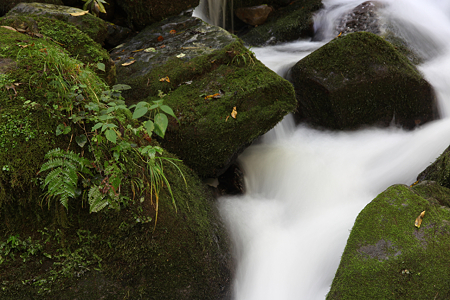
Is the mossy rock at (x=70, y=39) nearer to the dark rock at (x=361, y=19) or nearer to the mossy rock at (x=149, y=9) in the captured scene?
the mossy rock at (x=149, y=9)

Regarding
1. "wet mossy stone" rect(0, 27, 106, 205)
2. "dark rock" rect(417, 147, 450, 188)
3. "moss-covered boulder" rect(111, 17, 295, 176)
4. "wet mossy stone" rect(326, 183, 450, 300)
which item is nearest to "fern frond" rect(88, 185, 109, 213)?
"wet mossy stone" rect(0, 27, 106, 205)

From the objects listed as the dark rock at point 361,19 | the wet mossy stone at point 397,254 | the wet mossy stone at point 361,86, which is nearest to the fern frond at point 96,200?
the wet mossy stone at point 397,254

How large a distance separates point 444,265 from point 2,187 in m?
3.33

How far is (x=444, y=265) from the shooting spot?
7.68 ft

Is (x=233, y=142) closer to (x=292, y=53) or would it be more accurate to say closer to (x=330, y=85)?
(x=330, y=85)

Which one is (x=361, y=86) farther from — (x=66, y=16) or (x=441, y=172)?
(x=66, y=16)

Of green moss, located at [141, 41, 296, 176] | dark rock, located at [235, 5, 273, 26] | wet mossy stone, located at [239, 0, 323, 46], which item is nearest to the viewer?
green moss, located at [141, 41, 296, 176]

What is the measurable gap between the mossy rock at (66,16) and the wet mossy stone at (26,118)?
1.75 meters

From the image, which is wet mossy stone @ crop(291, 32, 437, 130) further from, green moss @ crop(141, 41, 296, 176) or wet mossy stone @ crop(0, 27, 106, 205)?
wet mossy stone @ crop(0, 27, 106, 205)

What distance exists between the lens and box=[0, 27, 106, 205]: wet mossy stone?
2.07 meters

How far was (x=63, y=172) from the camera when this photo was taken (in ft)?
6.65

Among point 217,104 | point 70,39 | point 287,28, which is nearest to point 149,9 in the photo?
point 70,39

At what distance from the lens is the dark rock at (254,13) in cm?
850

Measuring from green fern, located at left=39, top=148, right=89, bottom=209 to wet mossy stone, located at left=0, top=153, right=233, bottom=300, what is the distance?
0.20 meters
